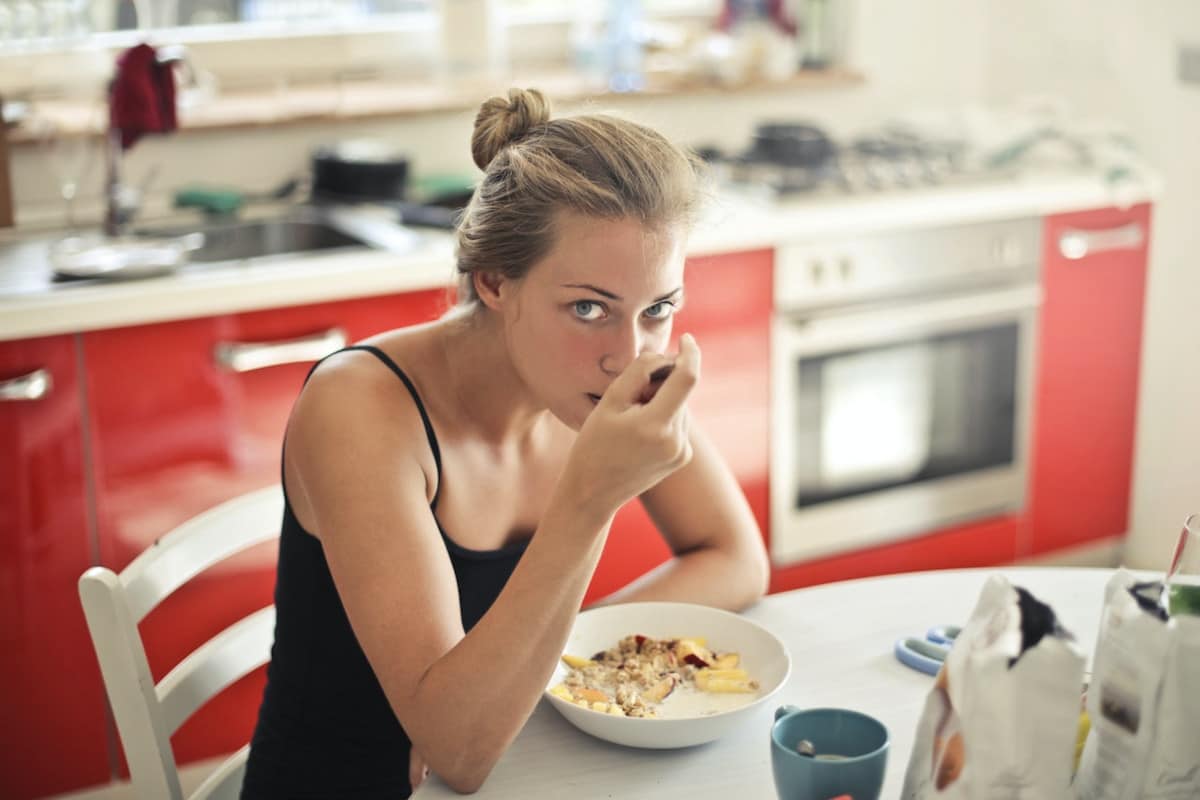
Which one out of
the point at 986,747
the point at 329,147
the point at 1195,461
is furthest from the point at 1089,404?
the point at 986,747

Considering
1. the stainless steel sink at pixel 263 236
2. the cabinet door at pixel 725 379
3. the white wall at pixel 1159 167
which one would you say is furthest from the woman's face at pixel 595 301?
the white wall at pixel 1159 167

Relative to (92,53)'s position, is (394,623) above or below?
below

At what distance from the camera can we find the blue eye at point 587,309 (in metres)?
1.23

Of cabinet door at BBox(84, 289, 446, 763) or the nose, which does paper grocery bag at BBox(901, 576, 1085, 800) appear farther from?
cabinet door at BBox(84, 289, 446, 763)

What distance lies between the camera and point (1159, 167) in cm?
296

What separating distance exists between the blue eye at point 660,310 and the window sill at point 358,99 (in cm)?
125

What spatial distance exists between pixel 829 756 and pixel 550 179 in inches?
21.9

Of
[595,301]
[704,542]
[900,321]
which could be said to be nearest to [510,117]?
[595,301]

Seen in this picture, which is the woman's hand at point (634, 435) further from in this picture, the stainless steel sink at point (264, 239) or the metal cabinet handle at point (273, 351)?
the stainless steel sink at point (264, 239)

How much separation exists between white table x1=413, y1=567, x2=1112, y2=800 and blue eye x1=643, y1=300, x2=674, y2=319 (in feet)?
1.05

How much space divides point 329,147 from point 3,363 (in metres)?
0.90

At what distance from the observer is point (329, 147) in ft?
8.85

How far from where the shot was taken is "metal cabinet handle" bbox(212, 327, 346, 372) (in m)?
2.10

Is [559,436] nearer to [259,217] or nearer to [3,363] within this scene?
[3,363]
